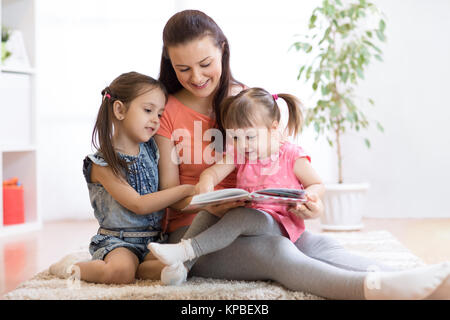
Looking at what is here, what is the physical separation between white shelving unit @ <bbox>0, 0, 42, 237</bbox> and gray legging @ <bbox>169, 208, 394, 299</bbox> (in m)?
1.95

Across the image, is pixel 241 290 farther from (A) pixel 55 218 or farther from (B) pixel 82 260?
(A) pixel 55 218

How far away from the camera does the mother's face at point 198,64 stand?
159 cm

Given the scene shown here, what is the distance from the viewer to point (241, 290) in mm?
1391

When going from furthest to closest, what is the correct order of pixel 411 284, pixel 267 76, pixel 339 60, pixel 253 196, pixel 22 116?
pixel 267 76, pixel 22 116, pixel 339 60, pixel 253 196, pixel 411 284

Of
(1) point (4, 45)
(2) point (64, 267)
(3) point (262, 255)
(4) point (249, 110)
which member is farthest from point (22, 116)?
(3) point (262, 255)

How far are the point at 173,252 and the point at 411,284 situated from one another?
1.86 ft

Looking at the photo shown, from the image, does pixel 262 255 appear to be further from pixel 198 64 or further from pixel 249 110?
pixel 198 64

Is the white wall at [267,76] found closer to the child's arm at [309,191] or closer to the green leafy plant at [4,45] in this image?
the green leafy plant at [4,45]

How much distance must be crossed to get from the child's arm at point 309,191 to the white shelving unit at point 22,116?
2064mm

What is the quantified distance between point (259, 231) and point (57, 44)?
2.54m

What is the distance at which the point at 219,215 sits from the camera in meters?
1.51

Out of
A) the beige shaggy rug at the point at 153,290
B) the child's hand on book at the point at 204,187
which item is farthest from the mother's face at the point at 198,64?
the beige shaggy rug at the point at 153,290

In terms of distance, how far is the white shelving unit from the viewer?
3.13 metres
